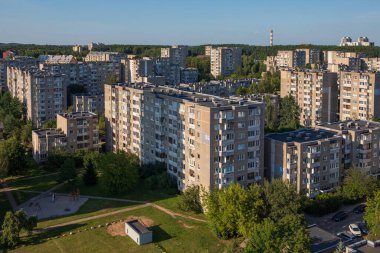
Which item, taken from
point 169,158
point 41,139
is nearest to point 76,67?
point 41,139

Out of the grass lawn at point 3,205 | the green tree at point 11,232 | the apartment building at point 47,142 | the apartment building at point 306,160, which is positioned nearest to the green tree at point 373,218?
the apartment building at point 306,160

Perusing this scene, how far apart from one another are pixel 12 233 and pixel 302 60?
12237 cm

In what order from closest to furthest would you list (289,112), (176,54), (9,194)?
(9,194)
(289,112)
(176,54)

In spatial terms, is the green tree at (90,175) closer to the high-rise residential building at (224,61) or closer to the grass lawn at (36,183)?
the grass lawn at (36,183)

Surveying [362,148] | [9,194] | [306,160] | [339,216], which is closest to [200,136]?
[306,160]

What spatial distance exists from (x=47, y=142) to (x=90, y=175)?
12.0 metres

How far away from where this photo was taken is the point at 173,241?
137 feet

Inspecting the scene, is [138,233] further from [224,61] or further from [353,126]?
[224,61]

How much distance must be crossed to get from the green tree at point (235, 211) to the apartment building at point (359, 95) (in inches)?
1781

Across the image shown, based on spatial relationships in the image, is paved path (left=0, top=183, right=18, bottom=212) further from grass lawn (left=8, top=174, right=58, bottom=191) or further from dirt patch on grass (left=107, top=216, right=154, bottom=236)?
dirt patch on grass (left=107, top=216, right=154, bottom=236)

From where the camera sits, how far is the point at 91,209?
164 ft

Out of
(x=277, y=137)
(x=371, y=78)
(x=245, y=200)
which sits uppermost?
(x=371, y=78)

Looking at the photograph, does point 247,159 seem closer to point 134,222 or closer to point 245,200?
point 245,200

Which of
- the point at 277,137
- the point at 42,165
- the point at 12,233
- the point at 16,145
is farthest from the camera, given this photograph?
the point at 42,165
